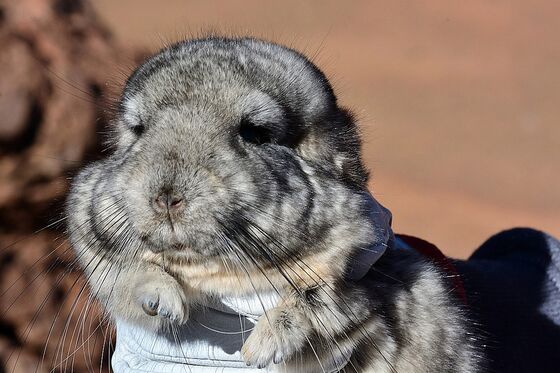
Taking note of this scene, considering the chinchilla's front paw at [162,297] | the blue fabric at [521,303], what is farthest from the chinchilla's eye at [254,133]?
the blue fabric at [521,303]

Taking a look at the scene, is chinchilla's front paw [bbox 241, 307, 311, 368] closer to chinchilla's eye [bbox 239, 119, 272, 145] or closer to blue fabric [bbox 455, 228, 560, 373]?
chinchilla's eye [bbox 239, 119, 272, 145]

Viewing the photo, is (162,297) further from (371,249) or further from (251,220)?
(371,249)

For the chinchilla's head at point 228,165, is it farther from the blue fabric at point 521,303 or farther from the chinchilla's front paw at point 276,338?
the blue fabric at point 521,303

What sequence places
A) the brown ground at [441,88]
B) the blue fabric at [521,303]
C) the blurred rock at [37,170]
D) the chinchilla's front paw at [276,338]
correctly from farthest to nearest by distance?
1. the brown ground at [441,88]
2. the blurred rock at [37,170]
3. the blue fabric at [521,303]
4. the chinchilla's front paw at [276,338]

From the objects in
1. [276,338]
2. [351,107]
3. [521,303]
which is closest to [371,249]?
[276,338]

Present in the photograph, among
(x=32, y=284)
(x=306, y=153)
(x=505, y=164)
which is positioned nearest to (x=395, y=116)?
(x=505, y=164)

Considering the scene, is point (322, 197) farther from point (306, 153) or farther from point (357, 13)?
point (357, 13)
